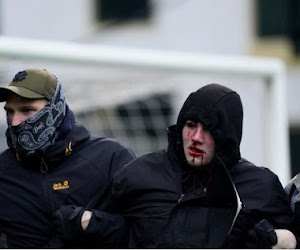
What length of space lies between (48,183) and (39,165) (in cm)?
10

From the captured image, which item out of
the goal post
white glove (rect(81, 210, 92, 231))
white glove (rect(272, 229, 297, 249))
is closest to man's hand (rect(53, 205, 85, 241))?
white glove (rect(81, 210, 92, 231))

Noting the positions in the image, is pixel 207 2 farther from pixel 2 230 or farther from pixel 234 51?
pixel 2 230

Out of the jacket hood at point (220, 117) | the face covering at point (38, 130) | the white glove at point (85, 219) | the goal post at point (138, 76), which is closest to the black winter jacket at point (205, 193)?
the jacket hood at point (220, 117)

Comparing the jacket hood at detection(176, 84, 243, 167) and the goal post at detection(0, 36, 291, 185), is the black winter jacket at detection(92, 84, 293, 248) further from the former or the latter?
the goal post at detection(0, 36, 291, 185)

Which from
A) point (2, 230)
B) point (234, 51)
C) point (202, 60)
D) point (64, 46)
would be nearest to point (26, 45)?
point (64, 46)

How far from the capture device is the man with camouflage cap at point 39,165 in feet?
16.5

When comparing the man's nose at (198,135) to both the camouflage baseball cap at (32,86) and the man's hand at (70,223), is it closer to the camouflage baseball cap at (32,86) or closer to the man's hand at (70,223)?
the man's hand at (70,223)

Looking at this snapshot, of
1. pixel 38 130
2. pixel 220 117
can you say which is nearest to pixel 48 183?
pixel 38 130

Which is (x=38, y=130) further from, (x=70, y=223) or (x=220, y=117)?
(x=220, y=117)

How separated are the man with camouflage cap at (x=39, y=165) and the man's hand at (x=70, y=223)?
228mm

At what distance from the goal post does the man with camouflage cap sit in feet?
5.41

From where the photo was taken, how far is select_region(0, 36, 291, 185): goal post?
7320mm

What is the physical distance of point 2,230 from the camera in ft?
16.6

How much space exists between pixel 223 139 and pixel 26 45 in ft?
8.46
